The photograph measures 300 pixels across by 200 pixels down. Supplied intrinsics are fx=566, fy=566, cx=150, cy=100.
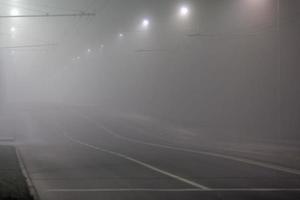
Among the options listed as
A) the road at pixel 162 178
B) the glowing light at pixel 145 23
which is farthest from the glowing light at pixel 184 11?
the road at pixel 162 178

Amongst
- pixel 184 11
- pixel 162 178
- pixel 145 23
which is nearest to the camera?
pixel 162 178

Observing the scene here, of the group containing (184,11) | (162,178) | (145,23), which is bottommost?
(162,178)

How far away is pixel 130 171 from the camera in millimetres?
17984

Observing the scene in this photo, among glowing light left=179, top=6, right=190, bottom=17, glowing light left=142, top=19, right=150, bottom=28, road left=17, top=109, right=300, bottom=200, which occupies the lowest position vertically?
road left=17, top=109, right=300, bottom=200

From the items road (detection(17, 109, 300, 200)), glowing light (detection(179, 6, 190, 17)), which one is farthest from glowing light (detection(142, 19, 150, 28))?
road (detection(17, 109, 300, 200))

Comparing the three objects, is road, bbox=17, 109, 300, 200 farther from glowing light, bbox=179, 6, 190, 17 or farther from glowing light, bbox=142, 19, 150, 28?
glowing light, bbox=142, 19, 150, 28

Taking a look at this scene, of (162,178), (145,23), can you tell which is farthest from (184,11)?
(162,178)

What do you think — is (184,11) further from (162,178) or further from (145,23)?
(162,178)

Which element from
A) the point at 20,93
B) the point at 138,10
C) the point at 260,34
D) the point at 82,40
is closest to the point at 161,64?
the point at 138,10

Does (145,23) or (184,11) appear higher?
(145,23)

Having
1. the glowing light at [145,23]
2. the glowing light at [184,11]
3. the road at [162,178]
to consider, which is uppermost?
the glowing light at [145,23]

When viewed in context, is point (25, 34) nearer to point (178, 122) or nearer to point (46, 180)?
point (178, 122)

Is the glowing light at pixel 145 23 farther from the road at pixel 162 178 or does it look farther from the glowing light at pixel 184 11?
the road at pixel 162 178

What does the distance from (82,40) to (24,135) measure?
38.8 m
